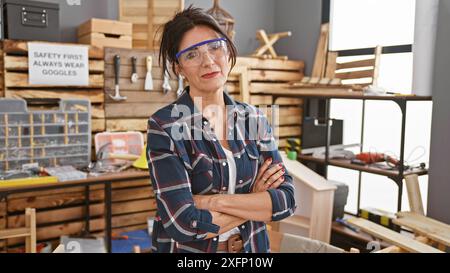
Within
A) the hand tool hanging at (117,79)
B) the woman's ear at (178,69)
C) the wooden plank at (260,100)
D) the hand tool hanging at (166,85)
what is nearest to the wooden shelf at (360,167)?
the wooden plank at (260,100)

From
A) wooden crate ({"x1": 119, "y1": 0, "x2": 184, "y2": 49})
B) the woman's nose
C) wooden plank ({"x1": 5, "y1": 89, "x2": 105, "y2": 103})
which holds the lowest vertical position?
wooden plank ({"x1": 5, "y1": 89, "x2": 105, "y2": 103})

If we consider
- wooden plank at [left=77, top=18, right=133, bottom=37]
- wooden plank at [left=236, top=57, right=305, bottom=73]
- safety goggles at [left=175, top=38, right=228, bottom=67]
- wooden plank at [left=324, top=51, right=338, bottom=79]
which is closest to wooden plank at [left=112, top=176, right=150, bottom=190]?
wooden plank at [left=77, top=18, right=133, bottom=37]

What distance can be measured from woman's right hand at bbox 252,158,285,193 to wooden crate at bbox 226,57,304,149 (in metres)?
2.42

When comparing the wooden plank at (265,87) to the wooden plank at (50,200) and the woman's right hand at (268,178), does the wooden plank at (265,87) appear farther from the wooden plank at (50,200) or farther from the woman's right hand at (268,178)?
the woman's right hand at (268,178)

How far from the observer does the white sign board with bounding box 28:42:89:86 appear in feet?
9.75

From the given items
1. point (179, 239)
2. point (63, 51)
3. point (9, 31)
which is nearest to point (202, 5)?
point (63, 51)

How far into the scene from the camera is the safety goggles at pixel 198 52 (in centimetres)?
126

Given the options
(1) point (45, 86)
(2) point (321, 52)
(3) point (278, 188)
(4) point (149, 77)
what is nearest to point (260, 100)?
(2) point (321, 52)

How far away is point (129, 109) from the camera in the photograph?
345 cm

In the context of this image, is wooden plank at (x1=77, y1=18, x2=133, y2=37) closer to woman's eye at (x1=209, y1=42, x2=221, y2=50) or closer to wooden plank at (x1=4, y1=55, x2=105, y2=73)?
wooden plank at (x1=4, y1=55, x2=105, y2=73)

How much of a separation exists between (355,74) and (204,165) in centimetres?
249

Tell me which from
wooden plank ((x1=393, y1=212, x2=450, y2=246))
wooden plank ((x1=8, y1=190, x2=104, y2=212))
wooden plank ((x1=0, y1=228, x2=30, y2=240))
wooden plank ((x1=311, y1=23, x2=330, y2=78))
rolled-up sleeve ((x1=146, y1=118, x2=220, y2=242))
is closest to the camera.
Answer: rolled-up sleeve ((x1=146, y1=118, x2=220, y2=242))

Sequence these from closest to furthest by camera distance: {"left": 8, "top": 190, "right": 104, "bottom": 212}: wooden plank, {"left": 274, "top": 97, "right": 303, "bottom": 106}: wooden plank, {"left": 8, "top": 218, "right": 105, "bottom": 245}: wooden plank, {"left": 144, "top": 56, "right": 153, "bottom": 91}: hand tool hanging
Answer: {"left": 8, "top": 190, "right": 104, "bottom": 212}: wooden plank
{"left": 8, "top": 218, "right": 105, "bottom": 245}: wooden plank
{"left": 144, "top": 56, "right": 153, "bottom": 91}: hand tool hanging
{"left": 274, "top": 97, "right": 303, "bottom": 106}: wooden plank

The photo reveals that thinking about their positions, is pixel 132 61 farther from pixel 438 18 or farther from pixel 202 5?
pixel 438 18
